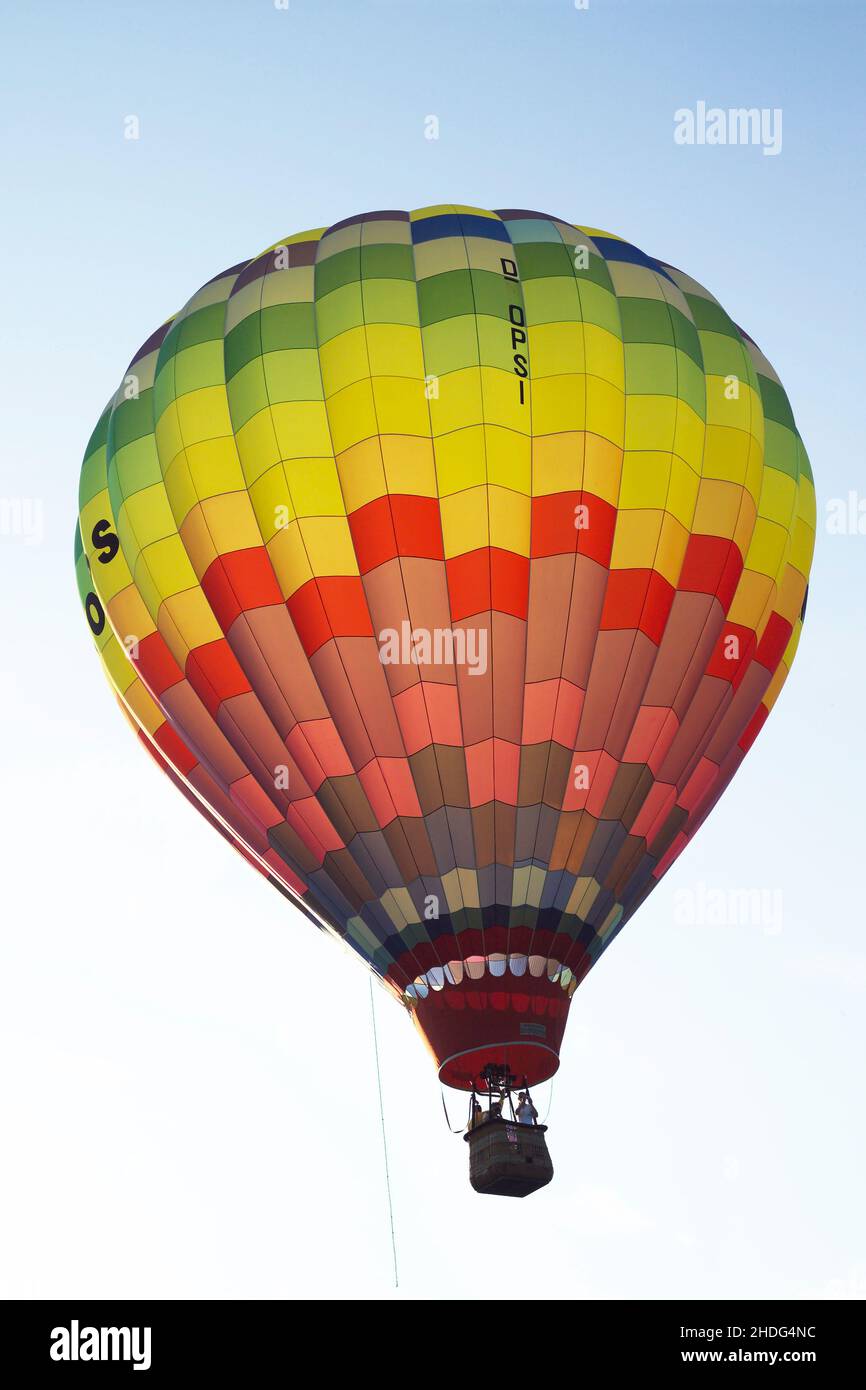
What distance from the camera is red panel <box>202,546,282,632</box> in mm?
18750

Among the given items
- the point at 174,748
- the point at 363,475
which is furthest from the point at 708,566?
the point at 174,748

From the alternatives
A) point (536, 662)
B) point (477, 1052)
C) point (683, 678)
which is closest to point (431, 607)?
point (536, 662)

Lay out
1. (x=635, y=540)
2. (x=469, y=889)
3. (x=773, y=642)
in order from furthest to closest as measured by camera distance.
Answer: (x=773, y=642) < (x=635, y=540) < (x=469, y=889)

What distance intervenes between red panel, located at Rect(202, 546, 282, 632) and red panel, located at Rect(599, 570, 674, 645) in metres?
2.81

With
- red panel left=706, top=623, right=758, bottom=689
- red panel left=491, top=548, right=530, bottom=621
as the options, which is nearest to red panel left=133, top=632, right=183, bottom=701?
red panel left=491, top=548, right=530, bottom=621

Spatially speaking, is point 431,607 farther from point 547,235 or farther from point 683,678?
point 547,235

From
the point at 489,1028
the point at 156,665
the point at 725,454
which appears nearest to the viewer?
the point at 489,1028

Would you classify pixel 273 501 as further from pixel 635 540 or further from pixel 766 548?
pixel 766 548

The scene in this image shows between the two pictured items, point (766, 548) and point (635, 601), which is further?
point (766, 548)

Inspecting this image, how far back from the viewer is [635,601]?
1869 cm

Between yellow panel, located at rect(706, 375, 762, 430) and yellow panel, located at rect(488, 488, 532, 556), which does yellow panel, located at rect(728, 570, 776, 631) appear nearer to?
yellow panel, located at rect(706, 375, 762, 430)

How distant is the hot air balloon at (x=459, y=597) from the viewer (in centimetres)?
1830

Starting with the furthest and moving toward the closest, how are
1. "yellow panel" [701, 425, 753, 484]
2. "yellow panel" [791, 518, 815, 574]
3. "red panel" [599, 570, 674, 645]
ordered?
1. "yellow panel" [791, 518, 815, 574]
2. "yellow panel" [701, 425, 753, 484]
3. "red panel" [599, 570, 674, 645]

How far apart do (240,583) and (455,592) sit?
1884 millimetres
